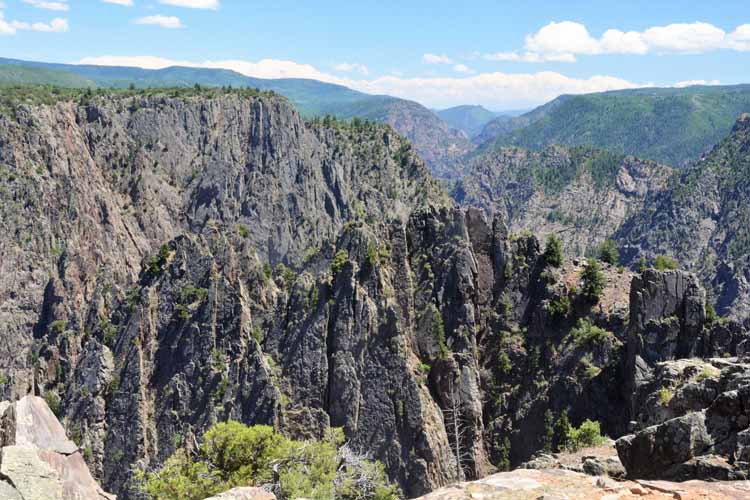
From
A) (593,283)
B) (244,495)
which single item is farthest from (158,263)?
(244,495)

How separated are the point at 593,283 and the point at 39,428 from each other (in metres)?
45.4

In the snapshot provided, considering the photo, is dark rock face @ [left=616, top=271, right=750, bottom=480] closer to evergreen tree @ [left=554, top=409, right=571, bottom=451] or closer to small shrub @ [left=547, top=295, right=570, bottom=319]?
evergreen tree @ [left=554, top=409, right=571, bottom=451]

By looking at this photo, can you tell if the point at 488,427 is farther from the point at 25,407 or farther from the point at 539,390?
the point at 25,407

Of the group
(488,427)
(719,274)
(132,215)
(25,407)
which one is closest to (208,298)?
(488,427)

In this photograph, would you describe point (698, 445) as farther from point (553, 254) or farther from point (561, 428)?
point (553, 254)

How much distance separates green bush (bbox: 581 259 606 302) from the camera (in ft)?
180

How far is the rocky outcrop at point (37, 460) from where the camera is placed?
1820 centimetres

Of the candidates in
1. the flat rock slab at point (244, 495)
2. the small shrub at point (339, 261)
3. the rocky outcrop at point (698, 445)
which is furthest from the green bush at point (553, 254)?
the flat rock slab at point (244, 495)

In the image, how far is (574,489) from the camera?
17984 mm

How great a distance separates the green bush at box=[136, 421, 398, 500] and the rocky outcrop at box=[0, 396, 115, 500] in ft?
12.9

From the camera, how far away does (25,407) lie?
998 inches

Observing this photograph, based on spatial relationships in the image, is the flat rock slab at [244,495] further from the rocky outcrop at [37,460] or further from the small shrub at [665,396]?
the small shrub at [665,396]

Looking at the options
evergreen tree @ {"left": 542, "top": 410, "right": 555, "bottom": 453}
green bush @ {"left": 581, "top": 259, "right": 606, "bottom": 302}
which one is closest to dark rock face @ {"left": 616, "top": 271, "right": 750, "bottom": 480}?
green bush @ {"left": 581, "top": 259, "right": 606, "bottom": 302}

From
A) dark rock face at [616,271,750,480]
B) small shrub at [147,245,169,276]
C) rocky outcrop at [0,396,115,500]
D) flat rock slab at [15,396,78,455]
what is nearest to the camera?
rocky outcrop at [0,396,115,500]
